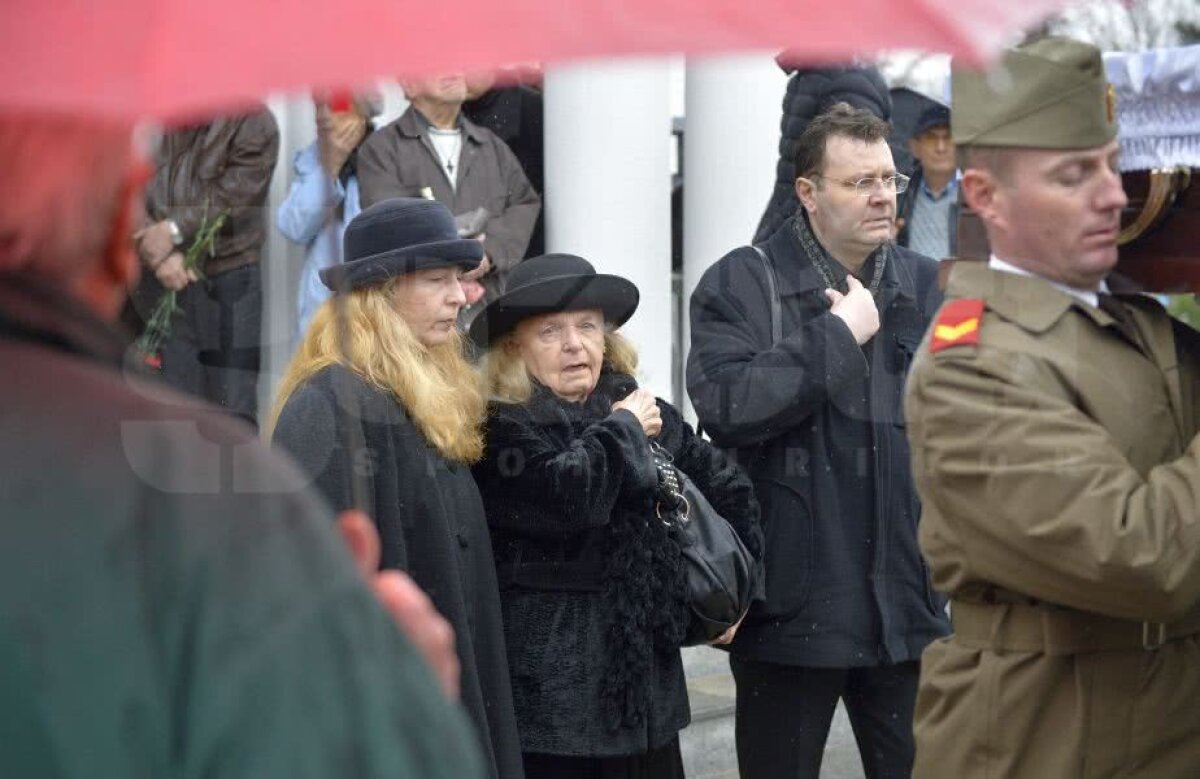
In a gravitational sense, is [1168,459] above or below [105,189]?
below

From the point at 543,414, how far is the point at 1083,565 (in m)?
1.91

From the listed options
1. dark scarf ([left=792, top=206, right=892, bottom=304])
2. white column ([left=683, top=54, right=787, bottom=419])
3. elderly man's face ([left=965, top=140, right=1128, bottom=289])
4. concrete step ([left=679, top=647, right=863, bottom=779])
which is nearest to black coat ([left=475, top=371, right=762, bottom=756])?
dark scarf ([left=792, top=206, right=892, bottom=304])

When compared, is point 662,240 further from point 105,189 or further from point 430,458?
point 105,189

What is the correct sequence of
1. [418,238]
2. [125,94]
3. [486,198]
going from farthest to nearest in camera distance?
[486,198], [418,238], [125,94]

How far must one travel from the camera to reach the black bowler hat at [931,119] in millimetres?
7126

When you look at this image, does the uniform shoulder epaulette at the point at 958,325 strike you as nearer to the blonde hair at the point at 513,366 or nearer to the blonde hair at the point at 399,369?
the blonde hair at the point at 399,369

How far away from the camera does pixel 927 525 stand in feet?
10.6

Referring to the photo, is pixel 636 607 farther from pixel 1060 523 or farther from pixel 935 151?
pixel 935 151

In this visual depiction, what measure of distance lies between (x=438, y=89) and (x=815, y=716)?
2634mm

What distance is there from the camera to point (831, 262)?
16.4 feet

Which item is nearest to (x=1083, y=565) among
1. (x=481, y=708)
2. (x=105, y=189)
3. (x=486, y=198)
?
(x=481, y=708)

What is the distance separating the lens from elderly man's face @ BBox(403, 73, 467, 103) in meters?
6.20

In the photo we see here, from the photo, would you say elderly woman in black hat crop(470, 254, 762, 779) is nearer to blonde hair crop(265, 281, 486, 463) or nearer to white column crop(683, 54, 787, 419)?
blonde hair crop(265, 281, 486, 463)

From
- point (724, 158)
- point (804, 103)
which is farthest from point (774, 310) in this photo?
point (724, 158)
